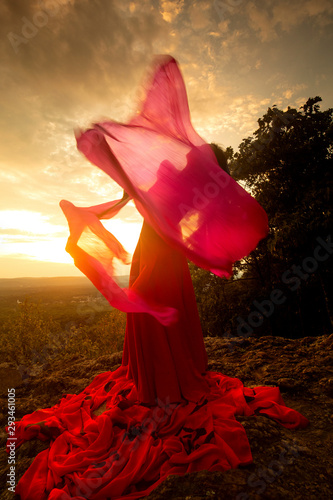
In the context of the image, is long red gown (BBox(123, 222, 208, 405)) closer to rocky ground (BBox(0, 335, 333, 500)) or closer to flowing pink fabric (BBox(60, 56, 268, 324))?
flowing pink fabric (BBox(60, 56, 268, 324))

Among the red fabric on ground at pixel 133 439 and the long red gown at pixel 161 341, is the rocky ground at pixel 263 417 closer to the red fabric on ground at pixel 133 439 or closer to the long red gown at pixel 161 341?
the red fabric on ground at pixel 133 439

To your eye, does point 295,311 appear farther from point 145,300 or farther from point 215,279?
point 145,300

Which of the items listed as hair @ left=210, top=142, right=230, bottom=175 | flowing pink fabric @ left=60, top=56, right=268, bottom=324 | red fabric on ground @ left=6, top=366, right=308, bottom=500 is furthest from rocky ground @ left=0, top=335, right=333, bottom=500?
hair @ left=210, top=142, right=230, bottom=175

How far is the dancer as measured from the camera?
162 cm

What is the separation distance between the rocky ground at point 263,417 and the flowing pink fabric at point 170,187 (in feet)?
3.34

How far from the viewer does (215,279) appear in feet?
33.0

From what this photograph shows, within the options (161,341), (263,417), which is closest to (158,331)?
(161,341)

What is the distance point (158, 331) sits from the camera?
2.27m

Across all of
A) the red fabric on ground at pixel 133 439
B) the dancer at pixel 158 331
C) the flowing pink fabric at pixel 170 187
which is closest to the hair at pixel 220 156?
the dancer at pixel 158 331

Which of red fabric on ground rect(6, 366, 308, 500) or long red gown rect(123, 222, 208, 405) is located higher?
long red gown rect(123, 222, 208, 405)

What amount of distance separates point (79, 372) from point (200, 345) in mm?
2599

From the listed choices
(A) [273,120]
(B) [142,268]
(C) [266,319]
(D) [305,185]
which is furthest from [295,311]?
(B) [142,268]

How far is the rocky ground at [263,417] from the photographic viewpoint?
1.35 metres

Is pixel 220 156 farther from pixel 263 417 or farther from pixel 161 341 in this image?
pixel 263 417
